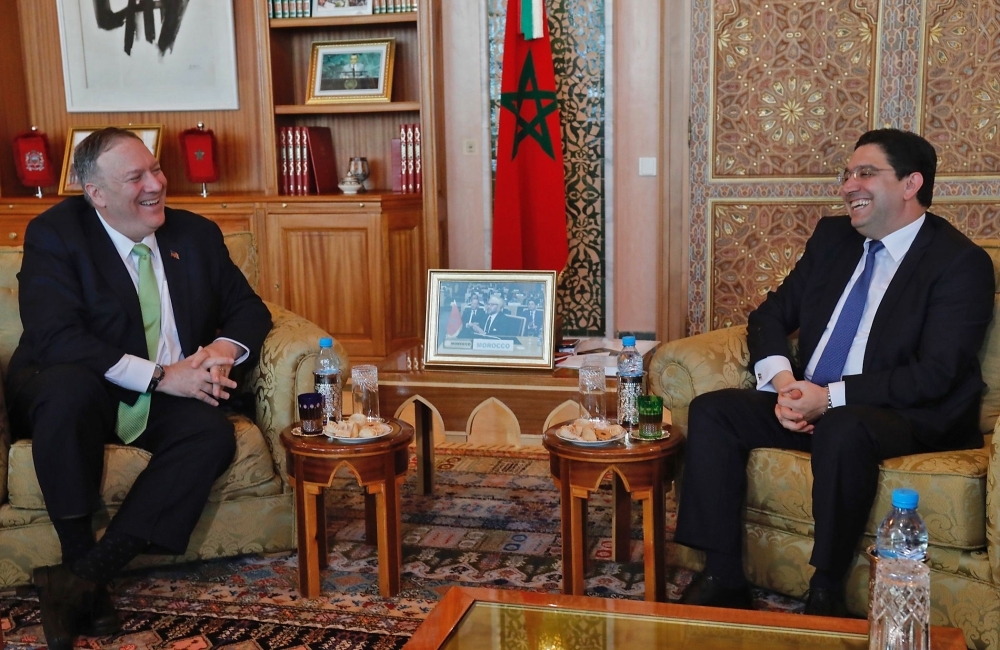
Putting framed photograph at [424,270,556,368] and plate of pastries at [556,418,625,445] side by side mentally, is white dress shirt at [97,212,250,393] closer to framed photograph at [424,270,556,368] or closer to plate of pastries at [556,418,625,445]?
framed photograph at [424,270,556,368]

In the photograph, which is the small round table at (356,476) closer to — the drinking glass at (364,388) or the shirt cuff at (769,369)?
the drinking glass at (364,388)

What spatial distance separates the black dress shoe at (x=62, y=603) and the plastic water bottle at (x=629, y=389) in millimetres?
1293

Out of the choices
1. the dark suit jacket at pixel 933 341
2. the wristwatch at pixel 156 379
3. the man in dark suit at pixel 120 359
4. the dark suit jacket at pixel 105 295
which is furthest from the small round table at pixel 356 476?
the dark suit jacket at pixel 933 341

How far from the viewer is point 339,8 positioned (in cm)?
484

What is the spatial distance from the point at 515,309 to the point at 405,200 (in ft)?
6.79

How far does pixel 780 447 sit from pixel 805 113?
2461 mm

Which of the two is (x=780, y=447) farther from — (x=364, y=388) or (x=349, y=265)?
(x=349, y=265)

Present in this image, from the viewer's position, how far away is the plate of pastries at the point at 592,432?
7.54ft

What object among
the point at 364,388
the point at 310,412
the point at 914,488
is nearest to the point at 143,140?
the point at 364,388

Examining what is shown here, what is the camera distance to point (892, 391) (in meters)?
2.31

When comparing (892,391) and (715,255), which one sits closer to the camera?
(892,391)

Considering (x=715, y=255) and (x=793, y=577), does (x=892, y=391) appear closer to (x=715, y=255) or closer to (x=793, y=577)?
(x=793, y=577)

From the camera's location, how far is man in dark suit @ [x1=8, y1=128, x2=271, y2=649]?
91.4 inches

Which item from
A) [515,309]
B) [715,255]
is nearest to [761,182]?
[715,255]
